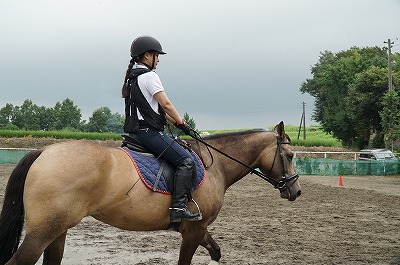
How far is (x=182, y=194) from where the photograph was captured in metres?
5.49

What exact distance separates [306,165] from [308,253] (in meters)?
22.4

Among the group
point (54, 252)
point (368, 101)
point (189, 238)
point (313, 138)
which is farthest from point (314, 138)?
point (54, 252)

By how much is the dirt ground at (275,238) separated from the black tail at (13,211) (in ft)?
8.62

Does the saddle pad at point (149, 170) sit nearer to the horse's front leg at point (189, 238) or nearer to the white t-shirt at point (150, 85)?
the white t-shirt at point (150, 85)

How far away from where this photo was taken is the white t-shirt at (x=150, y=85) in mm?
5471

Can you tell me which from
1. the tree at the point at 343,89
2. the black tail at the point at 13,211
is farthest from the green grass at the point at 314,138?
the black tail at the point at 13,211

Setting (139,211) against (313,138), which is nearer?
(139,211)

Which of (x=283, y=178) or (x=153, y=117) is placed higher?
(x=153, y=117)

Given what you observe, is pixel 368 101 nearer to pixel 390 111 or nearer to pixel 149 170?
pixel 390 111

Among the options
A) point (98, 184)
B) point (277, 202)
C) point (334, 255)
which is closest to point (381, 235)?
point (334, 255)

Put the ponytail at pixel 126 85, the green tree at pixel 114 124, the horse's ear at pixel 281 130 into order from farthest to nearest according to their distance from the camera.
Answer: the green tree at pixel 114 124 < the horse's ear at pixel 281 130 < the ponytail at pixel 126 85

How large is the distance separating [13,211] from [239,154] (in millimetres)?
3088

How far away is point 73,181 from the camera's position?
4.79m

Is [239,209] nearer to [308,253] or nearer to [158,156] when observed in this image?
[308,253]
